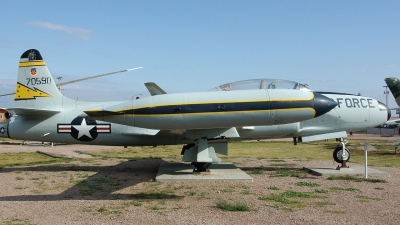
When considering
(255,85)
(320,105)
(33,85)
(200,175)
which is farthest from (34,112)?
(320,105)

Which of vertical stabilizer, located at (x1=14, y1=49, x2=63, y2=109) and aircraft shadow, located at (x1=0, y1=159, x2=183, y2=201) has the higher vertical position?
vertical stabilizer, located at (x1=14, y1=49, x2=63, y2=109)

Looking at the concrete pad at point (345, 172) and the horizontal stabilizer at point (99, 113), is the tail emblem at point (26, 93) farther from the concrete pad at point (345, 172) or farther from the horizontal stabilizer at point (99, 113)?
the concrete pad at point (345, 172)

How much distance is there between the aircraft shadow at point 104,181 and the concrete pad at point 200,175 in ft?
1.88

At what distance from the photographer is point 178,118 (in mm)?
8094

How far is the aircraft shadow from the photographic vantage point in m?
9.05

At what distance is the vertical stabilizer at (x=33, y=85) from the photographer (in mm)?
13977

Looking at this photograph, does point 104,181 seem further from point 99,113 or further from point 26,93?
point 26,93

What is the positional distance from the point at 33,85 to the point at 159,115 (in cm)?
809

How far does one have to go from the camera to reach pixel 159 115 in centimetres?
811

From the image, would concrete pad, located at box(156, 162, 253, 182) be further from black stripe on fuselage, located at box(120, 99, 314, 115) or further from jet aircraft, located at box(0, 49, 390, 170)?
black stripe on fuselage, located at box(120, 99, 314, 115)

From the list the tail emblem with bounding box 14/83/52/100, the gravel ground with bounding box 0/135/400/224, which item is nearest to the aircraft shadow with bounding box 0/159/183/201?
the gravel ground with bounding box 0/135/400/224

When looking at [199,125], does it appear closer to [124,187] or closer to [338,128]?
[124,187]

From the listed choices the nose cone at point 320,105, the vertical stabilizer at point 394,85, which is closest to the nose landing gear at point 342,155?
the nose cone at point 320,105

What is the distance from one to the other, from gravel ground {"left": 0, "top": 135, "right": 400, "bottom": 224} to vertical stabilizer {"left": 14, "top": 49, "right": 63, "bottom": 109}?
2.66 meters
